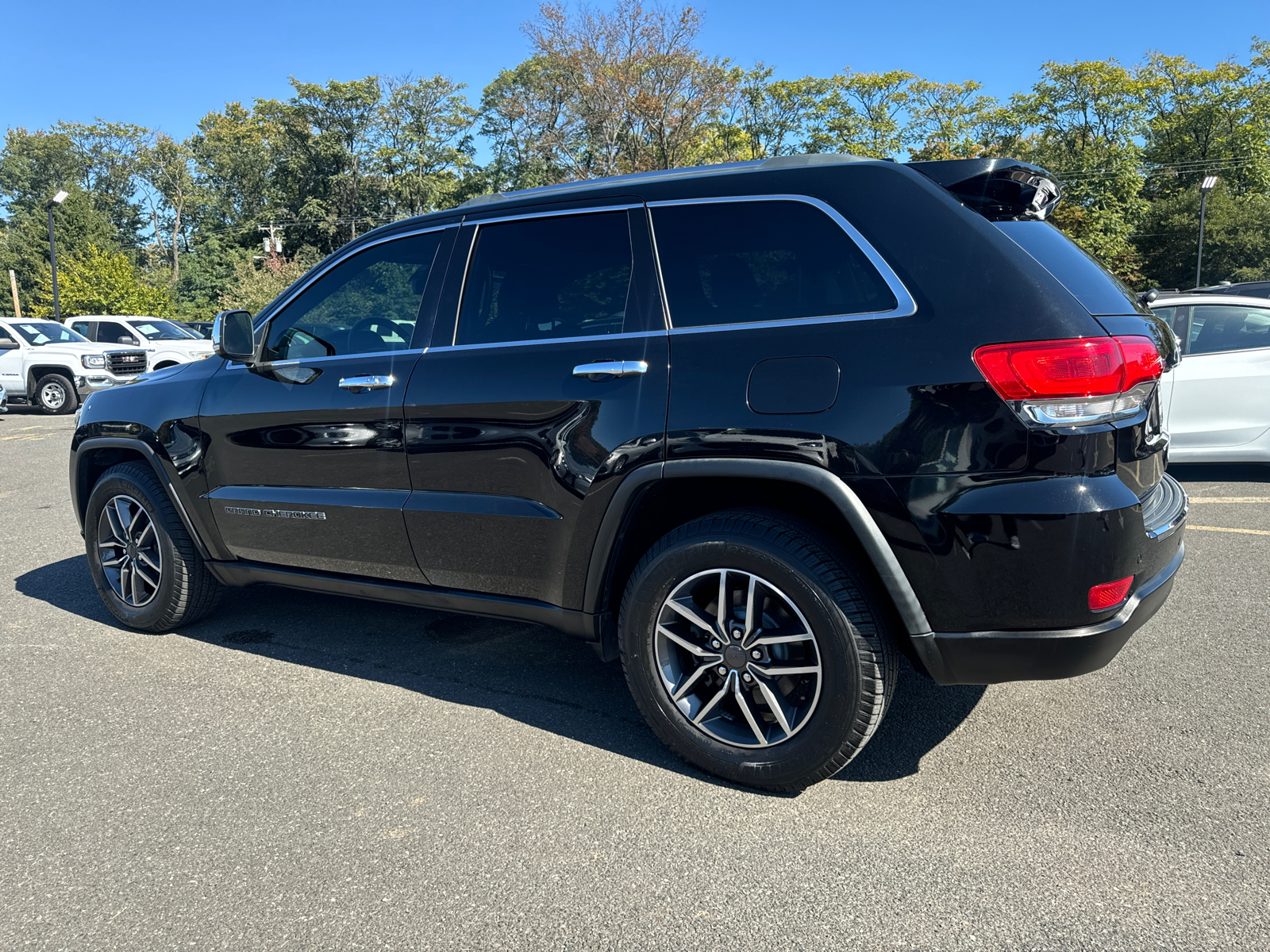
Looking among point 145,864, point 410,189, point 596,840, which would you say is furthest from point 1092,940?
point 410,189

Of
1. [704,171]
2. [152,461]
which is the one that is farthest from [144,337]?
[704,171]

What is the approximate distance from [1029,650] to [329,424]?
2594 millimetres

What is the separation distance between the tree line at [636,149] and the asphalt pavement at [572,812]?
112 feet

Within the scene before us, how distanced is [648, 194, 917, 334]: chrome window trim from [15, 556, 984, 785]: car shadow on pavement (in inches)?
55.8

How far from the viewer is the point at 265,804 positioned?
2.78 m

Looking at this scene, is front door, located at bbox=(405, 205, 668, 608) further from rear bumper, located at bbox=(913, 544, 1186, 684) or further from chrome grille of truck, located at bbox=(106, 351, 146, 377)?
chrome grille of truck, located at bbox=(106, 351, 146, 377)

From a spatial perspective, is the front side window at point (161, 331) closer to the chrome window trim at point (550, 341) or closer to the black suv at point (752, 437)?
the black suv at point (752, 437)

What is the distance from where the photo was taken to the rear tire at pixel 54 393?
1711cm

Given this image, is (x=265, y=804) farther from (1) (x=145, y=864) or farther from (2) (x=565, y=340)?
(2) (x=565, y=340)

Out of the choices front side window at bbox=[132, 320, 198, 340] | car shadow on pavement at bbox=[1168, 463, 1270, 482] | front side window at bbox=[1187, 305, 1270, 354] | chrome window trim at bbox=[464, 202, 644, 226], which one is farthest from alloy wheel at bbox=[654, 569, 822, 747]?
front side window at bbox=[132, 320, 198, 340]

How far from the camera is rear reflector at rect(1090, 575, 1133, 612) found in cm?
237

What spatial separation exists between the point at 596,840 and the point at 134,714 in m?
2.02

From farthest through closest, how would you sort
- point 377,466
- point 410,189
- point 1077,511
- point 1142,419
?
point 410,189
point 377,466
point 1142,419
point 1077,511

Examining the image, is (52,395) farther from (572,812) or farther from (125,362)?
(572,812)
